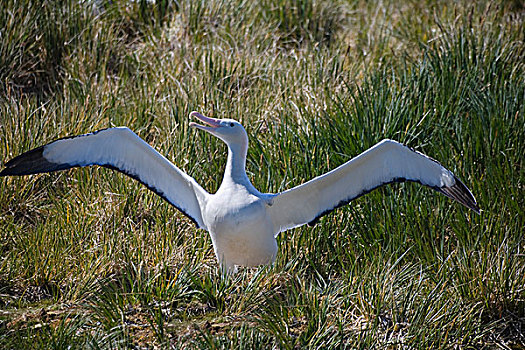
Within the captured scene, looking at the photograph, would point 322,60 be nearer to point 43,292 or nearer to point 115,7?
point 115,7

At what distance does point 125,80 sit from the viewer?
736cm

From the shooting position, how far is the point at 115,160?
4699 mm

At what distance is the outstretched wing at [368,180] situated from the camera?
4.55 meters

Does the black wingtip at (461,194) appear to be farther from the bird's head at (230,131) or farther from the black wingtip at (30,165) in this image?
the black wingtip at (30,165)

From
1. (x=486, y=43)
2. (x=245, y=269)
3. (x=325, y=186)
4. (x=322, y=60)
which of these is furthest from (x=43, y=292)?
(x=486, y=43)

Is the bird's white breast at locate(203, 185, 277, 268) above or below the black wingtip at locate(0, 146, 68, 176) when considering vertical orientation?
below

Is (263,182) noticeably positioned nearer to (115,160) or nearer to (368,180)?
(368,180)

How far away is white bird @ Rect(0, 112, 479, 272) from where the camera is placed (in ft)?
14.9

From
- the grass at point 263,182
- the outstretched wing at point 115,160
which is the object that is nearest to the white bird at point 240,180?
the outstretched wing at point 115,160

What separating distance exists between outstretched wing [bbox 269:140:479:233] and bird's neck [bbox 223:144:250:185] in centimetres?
25

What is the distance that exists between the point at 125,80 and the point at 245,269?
3.20 meters

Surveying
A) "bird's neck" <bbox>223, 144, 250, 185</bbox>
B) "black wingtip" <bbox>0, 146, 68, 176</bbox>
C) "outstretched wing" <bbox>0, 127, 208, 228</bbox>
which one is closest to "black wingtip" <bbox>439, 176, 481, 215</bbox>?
"bird's neck" <bbox>223, 144, 250, 185</bbox>

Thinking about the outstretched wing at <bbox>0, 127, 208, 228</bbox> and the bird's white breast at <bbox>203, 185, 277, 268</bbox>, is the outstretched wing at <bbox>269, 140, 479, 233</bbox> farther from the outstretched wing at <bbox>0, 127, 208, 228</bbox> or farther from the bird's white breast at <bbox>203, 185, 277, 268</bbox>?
the outstretched wing at <bbox>0, 127, 208, 228</bbox>

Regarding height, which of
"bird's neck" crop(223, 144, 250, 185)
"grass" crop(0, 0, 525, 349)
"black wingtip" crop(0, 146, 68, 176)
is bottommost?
"grass" crop(0, 0, 525, 349)
